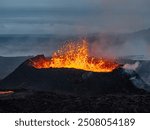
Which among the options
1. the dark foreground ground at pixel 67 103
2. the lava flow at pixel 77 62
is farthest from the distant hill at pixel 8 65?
the dark foreground ground at pixel 67 103

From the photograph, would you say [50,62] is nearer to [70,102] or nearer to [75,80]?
[75,80]

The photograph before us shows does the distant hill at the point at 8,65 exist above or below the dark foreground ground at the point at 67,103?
above

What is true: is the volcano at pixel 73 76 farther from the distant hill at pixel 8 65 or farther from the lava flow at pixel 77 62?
the distant hill at pixel 8 65

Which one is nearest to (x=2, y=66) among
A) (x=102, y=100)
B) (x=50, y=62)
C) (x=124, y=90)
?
(x=50, y=62)

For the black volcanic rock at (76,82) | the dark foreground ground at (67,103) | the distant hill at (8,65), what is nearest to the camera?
the dark foreground ground at (67,103)

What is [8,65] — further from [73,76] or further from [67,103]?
[67,103]

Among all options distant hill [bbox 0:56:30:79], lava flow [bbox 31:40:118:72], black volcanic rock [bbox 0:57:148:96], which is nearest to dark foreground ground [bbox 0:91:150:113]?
black volcanic rock [bbox 0:57:148:96]

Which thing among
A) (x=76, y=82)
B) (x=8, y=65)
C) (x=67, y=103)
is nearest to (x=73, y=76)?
(x=76, y=82)

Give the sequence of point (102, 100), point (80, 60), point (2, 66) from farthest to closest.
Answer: point (2, 66) → point (80, 60) → point (102, 100)
